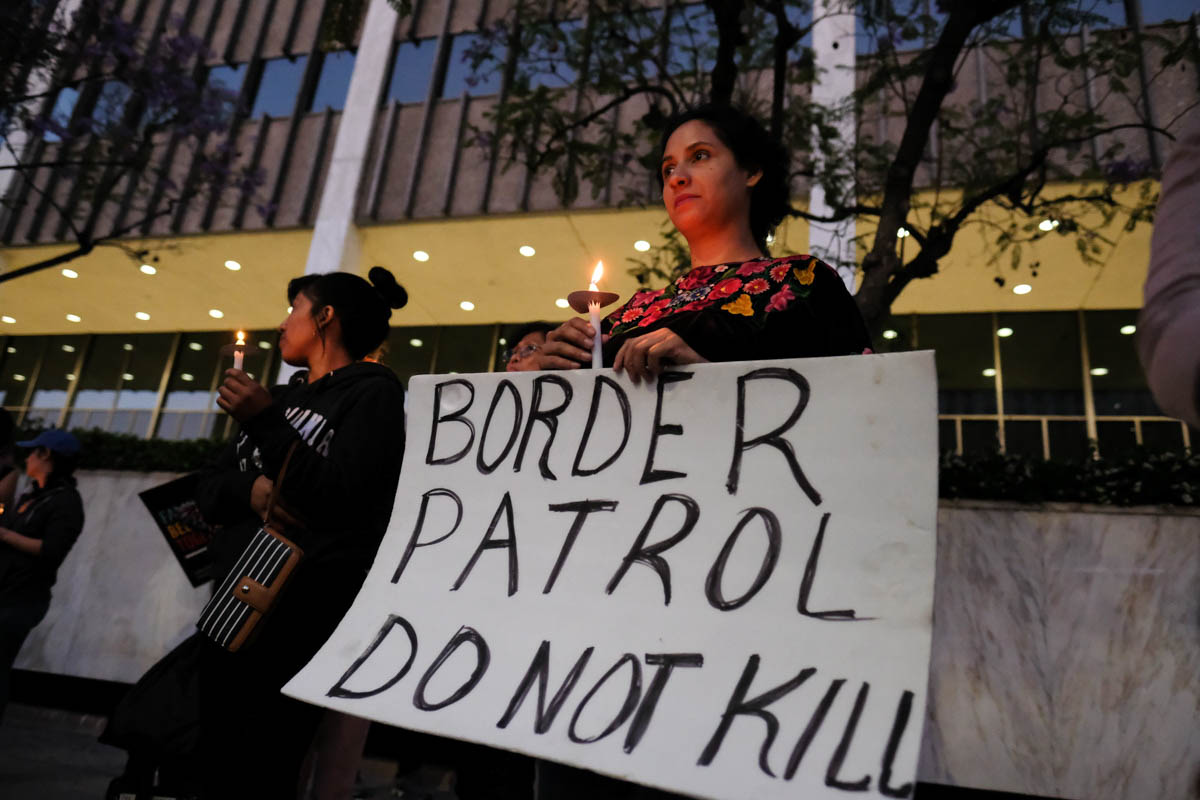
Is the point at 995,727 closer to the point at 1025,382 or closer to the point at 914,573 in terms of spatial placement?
the point at 914,573

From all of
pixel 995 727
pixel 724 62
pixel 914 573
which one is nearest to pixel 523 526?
pixel 914 573

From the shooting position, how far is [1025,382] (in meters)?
10.1

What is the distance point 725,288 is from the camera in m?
1.48

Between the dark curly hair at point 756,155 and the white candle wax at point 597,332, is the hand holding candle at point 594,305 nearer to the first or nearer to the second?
the white candle wax at point 597,332

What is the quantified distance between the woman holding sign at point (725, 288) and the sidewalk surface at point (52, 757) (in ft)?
12.6

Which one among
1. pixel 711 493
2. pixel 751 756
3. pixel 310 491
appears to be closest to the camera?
pixel 751 756

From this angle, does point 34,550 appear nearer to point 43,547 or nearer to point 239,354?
point 43,547

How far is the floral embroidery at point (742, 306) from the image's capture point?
1404 millimetres

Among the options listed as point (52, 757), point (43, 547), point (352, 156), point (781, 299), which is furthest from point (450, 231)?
point (781, 299)

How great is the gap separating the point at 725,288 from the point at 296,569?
1132 mm

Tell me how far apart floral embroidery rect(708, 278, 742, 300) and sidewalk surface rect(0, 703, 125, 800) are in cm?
396

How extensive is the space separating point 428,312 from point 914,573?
39.4 feet

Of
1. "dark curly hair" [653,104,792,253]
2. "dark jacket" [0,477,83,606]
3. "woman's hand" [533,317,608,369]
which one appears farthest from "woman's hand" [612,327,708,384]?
"dark jacket" [0,477,83,606]

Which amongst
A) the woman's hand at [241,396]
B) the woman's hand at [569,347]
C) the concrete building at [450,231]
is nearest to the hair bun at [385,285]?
the woman's hand at [241,396]
